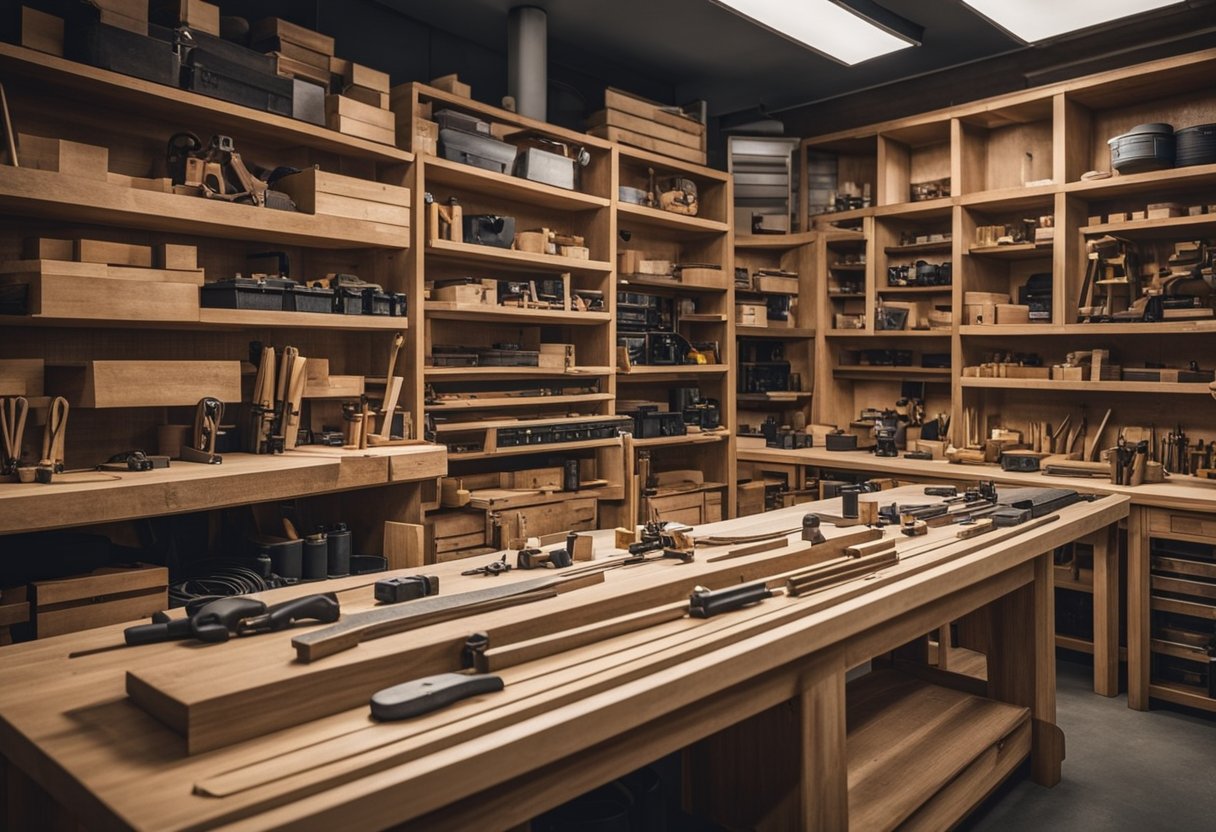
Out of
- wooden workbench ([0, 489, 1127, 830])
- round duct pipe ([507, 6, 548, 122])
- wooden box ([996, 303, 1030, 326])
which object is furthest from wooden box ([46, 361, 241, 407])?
wooden box ([996, 303, 1030, 326])

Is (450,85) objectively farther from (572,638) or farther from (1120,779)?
(1120,779)

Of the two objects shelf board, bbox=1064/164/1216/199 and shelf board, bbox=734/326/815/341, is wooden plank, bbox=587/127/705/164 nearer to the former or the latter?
shelf board, bbox=734/326/815/341

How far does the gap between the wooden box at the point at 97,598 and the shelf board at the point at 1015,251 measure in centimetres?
494

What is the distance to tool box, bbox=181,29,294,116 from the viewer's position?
3236mm

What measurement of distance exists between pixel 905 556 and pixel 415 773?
1808 millimetres

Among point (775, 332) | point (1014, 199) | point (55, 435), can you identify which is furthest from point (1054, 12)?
point (55, 435)

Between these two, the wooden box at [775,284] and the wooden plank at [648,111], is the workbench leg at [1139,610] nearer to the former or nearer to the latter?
the wooden box at [775,284]

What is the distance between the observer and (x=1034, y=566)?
3141 mm

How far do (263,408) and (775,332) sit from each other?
12.9 feet

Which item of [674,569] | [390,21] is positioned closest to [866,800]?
[674,569]

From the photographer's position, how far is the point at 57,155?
2863 mm

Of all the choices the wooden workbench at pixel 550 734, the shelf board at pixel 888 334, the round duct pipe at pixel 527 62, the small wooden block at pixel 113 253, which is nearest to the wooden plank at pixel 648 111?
the round duct pipe at pixel 527 62

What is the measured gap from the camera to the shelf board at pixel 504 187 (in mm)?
4191

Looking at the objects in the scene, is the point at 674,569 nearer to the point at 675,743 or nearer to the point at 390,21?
the point at 675,743
